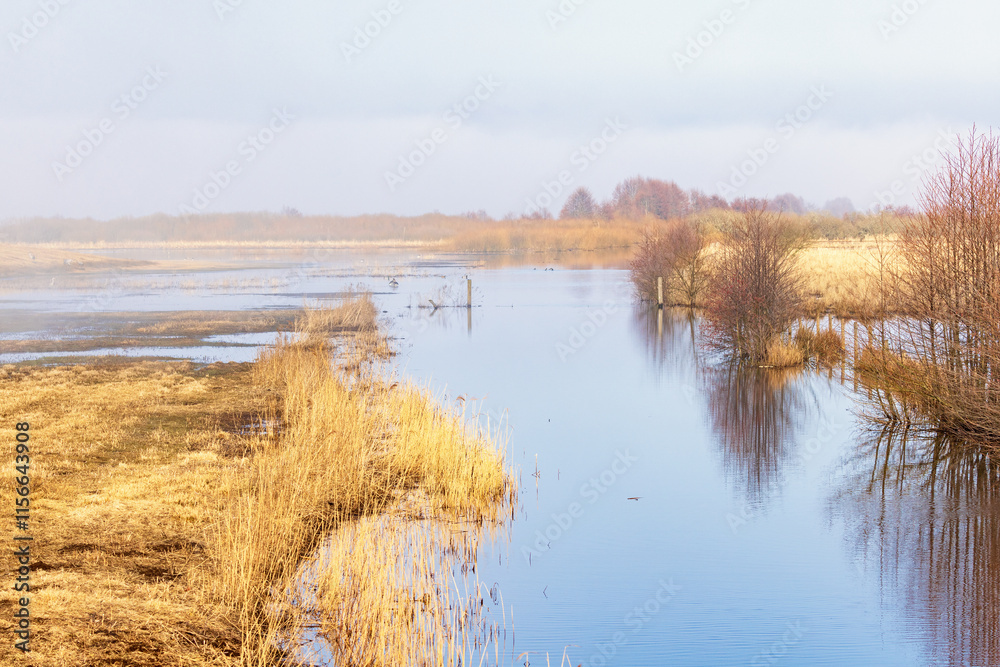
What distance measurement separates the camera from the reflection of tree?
6.06 meters

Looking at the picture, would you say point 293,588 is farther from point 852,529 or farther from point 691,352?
point 691,352

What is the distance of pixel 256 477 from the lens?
883cm

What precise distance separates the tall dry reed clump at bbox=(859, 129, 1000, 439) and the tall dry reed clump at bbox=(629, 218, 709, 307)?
62.5ft

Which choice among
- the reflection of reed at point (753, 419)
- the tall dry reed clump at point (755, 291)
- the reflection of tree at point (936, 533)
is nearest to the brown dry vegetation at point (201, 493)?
the reflection of reed at point (753, 419)

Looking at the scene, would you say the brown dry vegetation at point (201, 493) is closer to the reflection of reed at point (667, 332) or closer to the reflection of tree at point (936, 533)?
the reflection of tree at point (936, 533)

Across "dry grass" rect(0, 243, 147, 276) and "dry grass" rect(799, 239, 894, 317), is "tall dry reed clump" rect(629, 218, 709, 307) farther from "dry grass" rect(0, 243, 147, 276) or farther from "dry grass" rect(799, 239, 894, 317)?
"dry grass" rect(0, 243, 147, 276)

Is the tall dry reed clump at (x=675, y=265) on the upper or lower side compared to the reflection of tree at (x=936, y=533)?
upper

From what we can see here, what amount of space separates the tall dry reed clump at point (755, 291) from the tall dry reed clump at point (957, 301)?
6.74 metres

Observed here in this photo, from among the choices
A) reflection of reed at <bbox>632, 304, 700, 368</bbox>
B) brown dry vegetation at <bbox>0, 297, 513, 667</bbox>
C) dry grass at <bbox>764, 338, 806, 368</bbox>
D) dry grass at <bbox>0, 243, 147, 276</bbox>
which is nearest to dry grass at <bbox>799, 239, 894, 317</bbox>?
dry grass at <bbox>764, 338, 806, 368</bbox>

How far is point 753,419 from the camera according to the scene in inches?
526

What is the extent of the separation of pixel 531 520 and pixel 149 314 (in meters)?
22.1

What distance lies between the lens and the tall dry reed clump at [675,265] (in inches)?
1185

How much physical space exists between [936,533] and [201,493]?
631cm

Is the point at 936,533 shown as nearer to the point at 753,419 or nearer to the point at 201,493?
the point at 753,419
